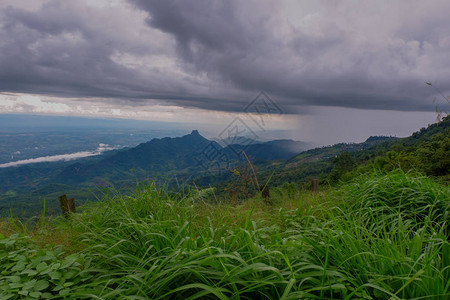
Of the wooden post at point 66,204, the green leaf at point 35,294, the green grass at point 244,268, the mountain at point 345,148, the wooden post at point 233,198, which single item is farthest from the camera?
the mountain at point 345,148

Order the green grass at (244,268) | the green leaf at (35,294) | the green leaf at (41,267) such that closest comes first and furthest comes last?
the green grass at (244,268)
the green leaf at (35,294)
the green leaf at (41,267)

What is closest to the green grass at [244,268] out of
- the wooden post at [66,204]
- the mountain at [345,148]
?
the wooden post at [66,204]

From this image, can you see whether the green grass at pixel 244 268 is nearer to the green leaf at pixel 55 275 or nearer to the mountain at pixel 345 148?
the green leaf at pixel 55 275

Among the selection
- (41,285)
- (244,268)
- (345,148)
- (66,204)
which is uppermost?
(244,268)

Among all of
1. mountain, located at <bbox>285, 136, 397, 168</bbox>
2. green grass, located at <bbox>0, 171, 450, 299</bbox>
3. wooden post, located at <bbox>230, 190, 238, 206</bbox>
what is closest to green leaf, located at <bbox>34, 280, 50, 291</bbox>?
green grass, located at <bbox>0, 171, 450, 299</bbox>

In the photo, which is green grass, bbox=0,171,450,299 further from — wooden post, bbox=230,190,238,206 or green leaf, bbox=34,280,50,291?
wooden post, bbox=230,190,238,206

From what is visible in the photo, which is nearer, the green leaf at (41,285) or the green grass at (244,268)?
the green grass at (244,268)

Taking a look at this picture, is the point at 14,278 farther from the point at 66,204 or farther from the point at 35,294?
the point at 66,204

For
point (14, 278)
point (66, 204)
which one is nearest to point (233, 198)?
point (66, 204)

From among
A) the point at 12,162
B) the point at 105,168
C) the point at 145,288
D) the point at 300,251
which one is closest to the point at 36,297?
the point at 145,288

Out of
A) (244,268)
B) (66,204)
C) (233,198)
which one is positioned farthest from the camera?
(233,198)

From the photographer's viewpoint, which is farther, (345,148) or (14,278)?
(345,148)

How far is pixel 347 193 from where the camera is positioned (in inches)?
160

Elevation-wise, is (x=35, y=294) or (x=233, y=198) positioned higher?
(x=35, y=294)
